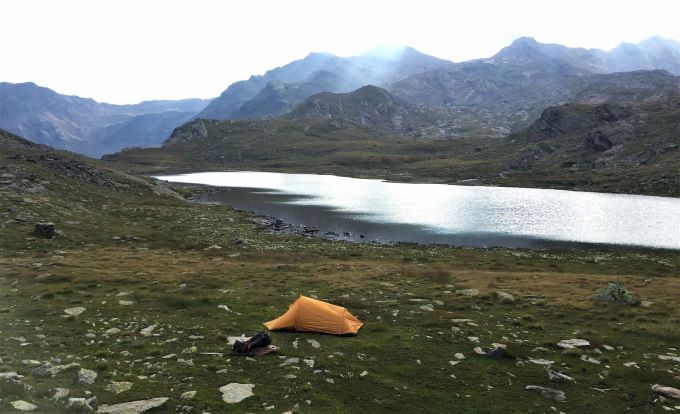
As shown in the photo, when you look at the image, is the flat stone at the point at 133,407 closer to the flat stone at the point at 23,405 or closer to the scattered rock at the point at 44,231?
the flat stone at the point at 23,405

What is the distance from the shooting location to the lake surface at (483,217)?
263ft

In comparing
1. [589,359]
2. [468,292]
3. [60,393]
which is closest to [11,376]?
[60,393]

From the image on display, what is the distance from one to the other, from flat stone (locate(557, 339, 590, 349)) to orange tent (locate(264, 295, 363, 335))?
34.0 feet

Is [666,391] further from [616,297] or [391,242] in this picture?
[391,242]

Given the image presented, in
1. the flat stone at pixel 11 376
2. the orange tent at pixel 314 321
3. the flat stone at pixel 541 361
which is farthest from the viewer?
the orange tent at pixel 314 321

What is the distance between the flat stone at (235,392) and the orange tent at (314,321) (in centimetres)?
733

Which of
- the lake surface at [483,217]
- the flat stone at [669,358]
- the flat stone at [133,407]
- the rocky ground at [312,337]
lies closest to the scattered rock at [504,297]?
the rocky ground at [312,337]

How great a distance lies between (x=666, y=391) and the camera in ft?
55.9

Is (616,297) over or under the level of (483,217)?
under

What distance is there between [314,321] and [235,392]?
8.42m

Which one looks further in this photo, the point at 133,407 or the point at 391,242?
the point at 391,242

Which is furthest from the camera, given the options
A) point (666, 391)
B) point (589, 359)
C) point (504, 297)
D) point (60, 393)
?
Answer: point (504, 297)

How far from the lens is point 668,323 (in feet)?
84.7

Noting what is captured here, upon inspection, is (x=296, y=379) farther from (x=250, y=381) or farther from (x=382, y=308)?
(x=382, y=308)
